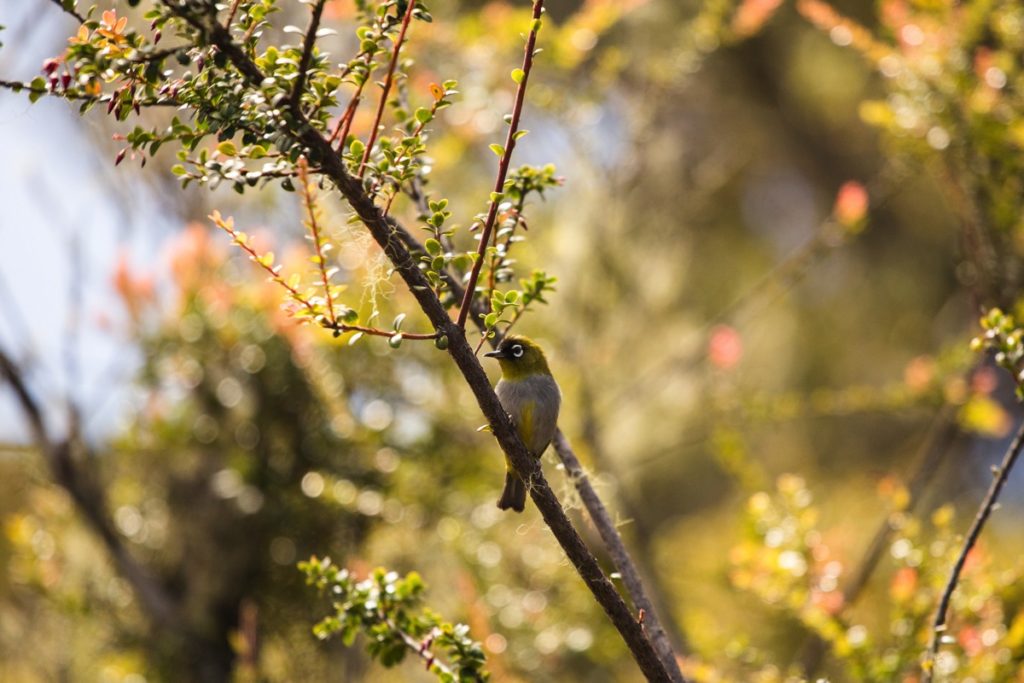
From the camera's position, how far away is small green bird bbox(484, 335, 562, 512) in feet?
6.83

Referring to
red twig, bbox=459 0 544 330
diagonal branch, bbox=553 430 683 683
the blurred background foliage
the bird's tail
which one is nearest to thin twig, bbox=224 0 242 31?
red twig, bbox=459 0 544 330

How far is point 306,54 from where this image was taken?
4.15 ft

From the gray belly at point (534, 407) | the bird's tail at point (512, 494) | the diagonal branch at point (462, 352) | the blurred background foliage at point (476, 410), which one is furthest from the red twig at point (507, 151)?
the blurred background foliage at point (476, 410)

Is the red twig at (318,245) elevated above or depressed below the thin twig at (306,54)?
below

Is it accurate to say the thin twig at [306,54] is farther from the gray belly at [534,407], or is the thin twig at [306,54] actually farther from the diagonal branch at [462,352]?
the gray belly at [534,407]

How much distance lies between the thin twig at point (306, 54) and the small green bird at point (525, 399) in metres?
0.81

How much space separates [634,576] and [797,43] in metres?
8.56

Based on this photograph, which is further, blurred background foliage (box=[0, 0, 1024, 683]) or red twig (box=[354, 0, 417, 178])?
blurred background foliage (box=[0, 0, 1024, 683])

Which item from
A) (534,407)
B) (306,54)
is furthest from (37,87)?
(534,407)

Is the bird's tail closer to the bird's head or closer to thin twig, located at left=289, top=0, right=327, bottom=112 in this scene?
the bird's head

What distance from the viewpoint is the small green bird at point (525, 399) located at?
2.08 meters

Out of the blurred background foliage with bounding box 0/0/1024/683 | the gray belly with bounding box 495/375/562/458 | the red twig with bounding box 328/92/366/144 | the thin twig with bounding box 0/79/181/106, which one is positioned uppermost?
the blurred background foliage with bounding box 0/0/1024/683

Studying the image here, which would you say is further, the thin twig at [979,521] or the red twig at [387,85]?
the thin twig at [979,521]

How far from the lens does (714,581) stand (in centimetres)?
378
